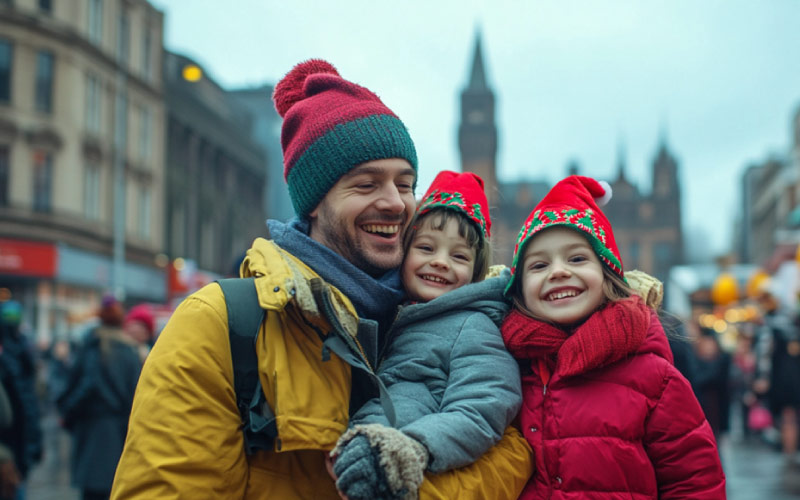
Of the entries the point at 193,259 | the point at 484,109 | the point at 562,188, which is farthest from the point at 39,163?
the point at 484,109

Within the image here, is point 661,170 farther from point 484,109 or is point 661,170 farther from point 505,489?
point 505,489

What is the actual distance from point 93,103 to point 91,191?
3406 millimetres

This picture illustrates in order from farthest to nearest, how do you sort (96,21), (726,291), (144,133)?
(144,133), (96,21), (726,291)

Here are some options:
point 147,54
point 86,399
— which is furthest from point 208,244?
point 86,399

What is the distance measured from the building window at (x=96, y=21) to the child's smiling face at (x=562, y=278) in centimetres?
3221

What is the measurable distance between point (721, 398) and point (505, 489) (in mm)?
7950

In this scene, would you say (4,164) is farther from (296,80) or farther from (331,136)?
(331,136)

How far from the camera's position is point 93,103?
32.0 m

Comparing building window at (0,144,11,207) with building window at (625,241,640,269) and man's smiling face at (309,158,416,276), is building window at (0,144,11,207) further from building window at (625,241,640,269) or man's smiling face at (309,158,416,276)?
building window at (625,241,640,269)

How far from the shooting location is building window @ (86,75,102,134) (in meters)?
31.5

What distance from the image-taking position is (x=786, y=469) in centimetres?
1191

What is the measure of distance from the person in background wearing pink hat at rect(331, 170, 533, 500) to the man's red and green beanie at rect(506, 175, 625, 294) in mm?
197

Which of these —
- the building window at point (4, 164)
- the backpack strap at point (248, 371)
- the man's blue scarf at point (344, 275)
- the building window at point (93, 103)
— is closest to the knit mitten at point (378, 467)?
the backpack strap at point (248, 371)

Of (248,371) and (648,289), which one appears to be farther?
(648,289)
